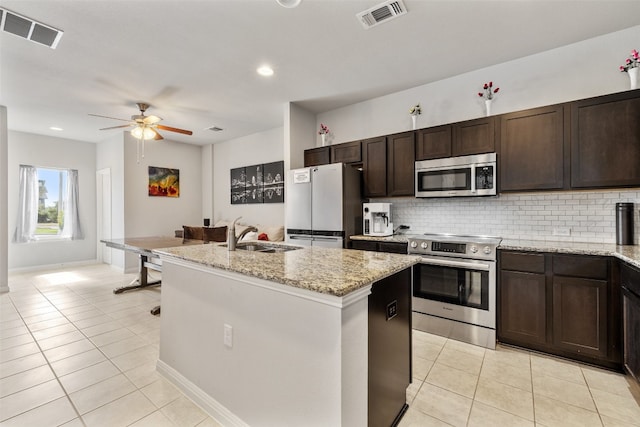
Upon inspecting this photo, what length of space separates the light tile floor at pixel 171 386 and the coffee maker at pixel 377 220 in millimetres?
1205

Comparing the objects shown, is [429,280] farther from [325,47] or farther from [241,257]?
[325,47]

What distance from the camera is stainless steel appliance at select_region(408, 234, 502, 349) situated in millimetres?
2619

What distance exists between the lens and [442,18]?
92.0 inches

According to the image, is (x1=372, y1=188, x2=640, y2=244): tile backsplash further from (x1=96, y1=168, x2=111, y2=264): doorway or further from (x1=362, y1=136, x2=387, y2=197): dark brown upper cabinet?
(x1=96, y1=168, x2=111, y2=264): doorway

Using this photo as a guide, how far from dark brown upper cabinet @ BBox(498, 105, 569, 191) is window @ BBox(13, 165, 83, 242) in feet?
26.0

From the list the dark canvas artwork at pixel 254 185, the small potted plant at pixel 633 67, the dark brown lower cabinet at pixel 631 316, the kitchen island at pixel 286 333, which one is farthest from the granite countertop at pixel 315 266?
the dark canvas artwork at pixel 254 185

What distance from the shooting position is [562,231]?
279 centimetres

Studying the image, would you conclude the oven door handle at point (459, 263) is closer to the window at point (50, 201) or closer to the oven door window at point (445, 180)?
the oven door window at point (445, 180)

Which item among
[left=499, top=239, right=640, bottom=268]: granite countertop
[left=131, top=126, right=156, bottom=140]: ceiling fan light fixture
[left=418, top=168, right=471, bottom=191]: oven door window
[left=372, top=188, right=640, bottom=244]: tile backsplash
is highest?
[left=131, top=126, right=156, bottom=140]: ceiling fan light fixture

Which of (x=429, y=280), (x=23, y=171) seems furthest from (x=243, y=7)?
(x=23, y=171)

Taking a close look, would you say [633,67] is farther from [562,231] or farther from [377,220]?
[377,220]

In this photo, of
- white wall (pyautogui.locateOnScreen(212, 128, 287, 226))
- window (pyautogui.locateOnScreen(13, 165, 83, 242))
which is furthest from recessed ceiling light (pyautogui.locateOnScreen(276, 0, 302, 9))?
window (pyautogui.locateOnScreen(13, 165, 83, 242))

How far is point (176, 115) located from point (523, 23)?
4.67 meters

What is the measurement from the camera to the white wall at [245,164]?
5.55m
